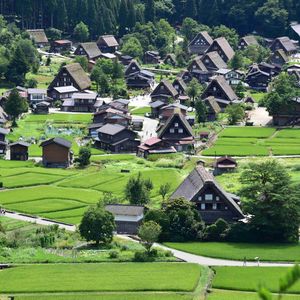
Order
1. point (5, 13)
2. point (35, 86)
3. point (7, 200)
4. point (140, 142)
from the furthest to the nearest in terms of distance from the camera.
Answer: point (5, 13) → point (35, 86) → point (140, 142) → point (7, 200)

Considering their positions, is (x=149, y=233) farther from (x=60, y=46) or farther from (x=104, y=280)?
(x=60, y=46)

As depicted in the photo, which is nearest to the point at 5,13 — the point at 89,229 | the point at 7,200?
the point at 7,200

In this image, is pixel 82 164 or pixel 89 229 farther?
pixel 82 164

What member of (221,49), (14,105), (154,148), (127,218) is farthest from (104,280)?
(221,49)

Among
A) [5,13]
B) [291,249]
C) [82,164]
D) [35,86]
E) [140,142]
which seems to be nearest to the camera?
[291,249]

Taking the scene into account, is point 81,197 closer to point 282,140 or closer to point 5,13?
point 282,140

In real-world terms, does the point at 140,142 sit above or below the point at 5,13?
below
